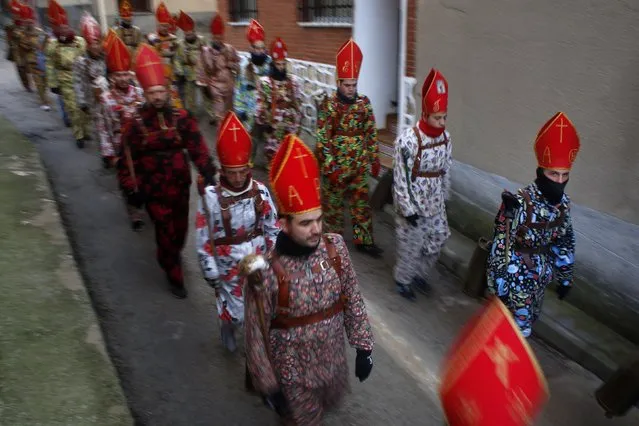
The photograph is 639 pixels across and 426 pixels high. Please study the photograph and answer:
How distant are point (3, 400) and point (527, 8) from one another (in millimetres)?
4975

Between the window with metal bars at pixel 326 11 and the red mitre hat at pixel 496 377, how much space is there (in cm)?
748

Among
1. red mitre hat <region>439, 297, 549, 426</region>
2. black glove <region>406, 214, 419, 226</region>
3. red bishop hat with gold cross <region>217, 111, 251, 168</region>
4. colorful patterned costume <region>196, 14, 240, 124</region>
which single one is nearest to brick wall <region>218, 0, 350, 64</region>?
colorful patterned costume <region>196, 14, 240, 124</region>

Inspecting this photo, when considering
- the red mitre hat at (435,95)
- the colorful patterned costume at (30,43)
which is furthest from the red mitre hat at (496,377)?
the colorful patterned costume at (30,43)

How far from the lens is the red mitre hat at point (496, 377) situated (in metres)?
1.28

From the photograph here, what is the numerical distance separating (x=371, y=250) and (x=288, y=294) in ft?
11.4

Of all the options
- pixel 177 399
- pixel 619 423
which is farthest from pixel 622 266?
pixel 177 399

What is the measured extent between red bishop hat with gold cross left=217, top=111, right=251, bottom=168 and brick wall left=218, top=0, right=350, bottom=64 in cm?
508

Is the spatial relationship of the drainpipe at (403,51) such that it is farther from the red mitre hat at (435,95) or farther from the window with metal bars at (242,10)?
the window with metal bars at (242,10)

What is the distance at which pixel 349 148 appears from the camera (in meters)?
5.45

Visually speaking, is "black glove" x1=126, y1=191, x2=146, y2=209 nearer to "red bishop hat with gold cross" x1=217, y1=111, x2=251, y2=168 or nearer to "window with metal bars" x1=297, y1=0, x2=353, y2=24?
"red bishop hat with gold cross" x1=217, y1=111, x2=251, y2=168

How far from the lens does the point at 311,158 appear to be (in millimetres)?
2504

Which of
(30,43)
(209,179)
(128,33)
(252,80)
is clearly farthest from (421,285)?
A: (30,43)

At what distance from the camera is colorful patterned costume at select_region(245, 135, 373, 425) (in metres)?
2.44

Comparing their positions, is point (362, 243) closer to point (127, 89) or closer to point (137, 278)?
point (137, 278)
